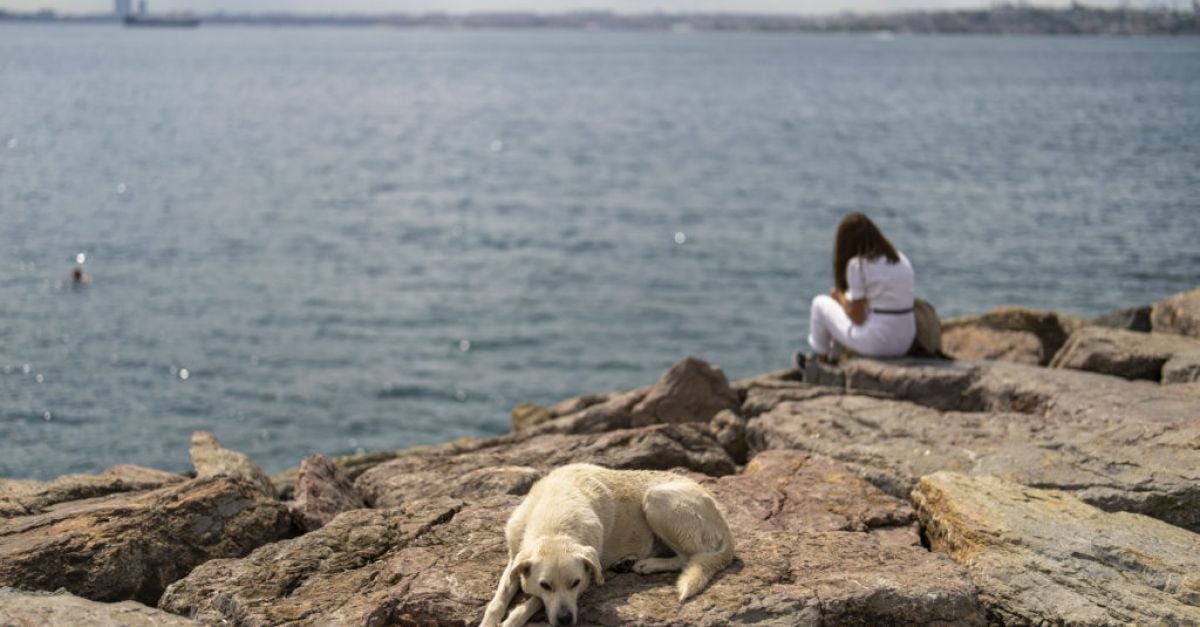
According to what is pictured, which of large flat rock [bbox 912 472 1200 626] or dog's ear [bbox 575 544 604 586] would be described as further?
large flat rock [bbox 912 472 1200 626]

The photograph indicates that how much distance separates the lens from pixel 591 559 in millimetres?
6152

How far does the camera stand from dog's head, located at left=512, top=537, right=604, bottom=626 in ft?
19.6

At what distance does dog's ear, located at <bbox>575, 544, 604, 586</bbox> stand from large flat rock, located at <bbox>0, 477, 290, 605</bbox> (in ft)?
9.42

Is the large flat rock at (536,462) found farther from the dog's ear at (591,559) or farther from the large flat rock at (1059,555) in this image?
the dog's ear at (591,559)

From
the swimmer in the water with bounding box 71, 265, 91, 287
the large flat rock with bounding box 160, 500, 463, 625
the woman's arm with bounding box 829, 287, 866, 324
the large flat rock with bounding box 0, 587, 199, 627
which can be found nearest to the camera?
the large flat rock with bounding box 0, 587, 199, 627

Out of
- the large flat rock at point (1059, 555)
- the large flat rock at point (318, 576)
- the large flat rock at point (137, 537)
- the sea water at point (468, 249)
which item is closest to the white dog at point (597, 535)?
the large flat rock at point (318, 576)

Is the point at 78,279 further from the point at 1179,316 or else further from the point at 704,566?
the point at 704,566

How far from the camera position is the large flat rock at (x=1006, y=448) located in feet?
28.2

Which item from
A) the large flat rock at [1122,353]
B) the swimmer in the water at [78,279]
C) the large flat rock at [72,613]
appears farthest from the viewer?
the swimmer in the water at [78,279]

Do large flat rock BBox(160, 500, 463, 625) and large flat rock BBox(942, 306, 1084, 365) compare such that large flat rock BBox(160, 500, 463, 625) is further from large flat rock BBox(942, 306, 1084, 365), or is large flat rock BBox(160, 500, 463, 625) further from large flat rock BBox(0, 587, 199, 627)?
large flat rock BBox(942, 306, 1084, 365)

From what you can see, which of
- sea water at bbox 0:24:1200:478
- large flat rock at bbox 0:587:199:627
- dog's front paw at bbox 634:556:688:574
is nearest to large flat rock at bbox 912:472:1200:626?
dog's front paw at bbox 634:556:688:574

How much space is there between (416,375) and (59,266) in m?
13.2

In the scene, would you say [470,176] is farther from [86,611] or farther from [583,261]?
[86,611]

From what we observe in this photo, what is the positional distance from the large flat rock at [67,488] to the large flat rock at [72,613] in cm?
185
